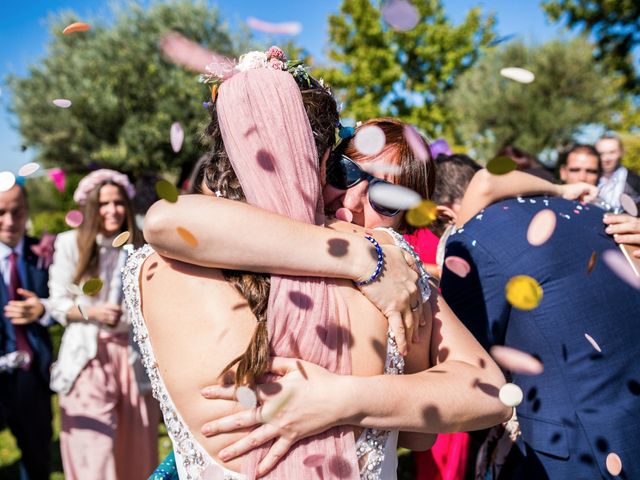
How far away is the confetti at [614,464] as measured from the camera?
1.81m

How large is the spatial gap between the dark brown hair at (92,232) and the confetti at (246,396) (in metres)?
3.07

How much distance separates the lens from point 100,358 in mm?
3934

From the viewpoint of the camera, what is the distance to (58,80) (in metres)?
21.4

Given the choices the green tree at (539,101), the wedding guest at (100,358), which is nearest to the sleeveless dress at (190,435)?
the wedding guest at (100,358)

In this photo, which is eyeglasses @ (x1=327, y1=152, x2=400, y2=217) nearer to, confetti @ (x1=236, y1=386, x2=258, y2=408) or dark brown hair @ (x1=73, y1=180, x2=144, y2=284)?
confetti @ (x1=236, y1=386, x2=258, y2=408)

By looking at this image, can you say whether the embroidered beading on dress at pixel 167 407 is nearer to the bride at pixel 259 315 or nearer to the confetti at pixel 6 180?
the bride at pixel 259 315

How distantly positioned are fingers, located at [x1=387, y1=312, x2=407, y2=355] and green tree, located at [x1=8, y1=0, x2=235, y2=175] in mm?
19035

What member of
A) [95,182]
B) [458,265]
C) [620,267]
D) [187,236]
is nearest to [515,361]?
[458,265]

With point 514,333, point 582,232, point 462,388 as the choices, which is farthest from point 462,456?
point 462,388

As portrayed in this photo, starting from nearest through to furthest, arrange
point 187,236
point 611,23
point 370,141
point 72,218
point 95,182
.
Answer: point 187,236, point 370,141, point 72,218, point 95,182, point 611,23

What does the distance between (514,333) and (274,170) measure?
111cm

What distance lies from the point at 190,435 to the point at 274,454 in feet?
0.75

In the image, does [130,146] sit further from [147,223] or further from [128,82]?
[147,223]

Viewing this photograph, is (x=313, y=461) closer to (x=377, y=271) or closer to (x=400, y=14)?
(x=377, y=271)
